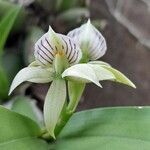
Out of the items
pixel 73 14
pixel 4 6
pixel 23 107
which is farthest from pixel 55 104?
pixel 73 14

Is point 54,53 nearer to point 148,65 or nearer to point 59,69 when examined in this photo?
point 59,69

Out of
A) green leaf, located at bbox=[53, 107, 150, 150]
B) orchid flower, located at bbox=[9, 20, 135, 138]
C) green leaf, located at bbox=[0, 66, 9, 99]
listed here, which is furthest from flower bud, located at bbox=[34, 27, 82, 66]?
green leaf, located at bbox=[0, 66, 9, 99]

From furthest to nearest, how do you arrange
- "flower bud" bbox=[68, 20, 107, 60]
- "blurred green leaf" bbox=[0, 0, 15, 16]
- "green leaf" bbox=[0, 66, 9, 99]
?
"blurred green leaf" bbox=[0, 0, 15, 16], "green leaf" bbox=[0, 66, 9, 99], "flower bud" bbox=[68, 20, 107, 60]

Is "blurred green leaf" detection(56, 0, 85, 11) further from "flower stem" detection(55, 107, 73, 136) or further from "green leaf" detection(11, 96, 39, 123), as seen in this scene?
"flower stem" detection(55, 107, 73, 136)

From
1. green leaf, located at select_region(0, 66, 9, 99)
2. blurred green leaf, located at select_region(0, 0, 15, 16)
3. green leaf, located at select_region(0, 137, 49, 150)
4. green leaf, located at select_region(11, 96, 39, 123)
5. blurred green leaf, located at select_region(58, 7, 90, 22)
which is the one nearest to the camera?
green leaf, located at select_region(0, 137, 49, 150)

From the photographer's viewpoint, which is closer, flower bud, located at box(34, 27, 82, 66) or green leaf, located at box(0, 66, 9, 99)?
flower bud, located at box(34, 27, 82, 66)

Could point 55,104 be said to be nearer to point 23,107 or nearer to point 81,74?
point 81,74

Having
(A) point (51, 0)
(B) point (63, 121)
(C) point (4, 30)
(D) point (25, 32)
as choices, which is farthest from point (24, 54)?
(B) point (63, 121)
